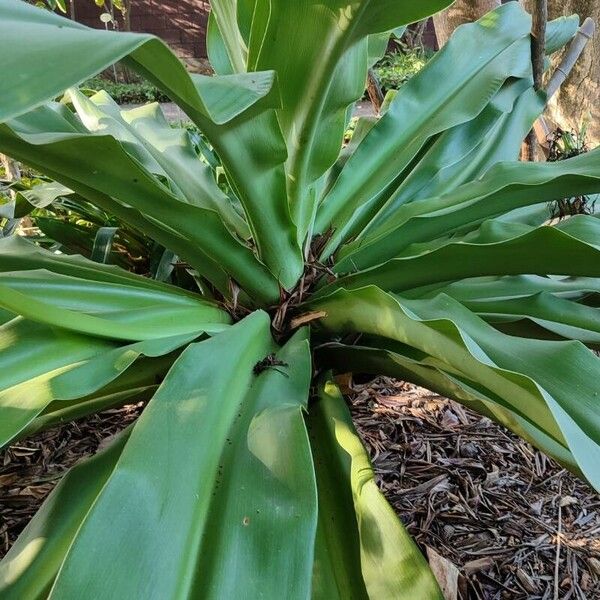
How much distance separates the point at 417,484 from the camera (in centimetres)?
91

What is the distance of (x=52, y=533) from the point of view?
580mm

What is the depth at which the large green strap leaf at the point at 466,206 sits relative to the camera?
2.70 ft

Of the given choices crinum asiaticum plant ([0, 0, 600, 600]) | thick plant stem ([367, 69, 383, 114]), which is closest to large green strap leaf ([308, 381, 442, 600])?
crinum asiaticum plant ([0, 0, 600, 600])

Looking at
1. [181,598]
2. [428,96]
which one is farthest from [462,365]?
Answer: [428,96]

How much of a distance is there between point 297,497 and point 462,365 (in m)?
0.18

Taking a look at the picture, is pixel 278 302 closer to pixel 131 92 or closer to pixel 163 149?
pixel 163 149

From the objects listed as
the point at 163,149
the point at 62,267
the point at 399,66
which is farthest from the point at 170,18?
the point at 62,267

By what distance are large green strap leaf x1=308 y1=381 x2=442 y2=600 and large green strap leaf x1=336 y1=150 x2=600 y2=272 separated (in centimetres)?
31

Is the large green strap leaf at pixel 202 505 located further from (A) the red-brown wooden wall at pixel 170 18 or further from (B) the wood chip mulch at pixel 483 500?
(A) the red-brown wooden wall at pixel 170 18

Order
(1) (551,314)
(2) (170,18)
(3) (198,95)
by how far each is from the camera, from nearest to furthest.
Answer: (3) (198,95), (1) (551,314), (2) (170,18)

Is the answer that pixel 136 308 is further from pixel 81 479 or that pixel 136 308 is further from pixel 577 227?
pixel 577 227

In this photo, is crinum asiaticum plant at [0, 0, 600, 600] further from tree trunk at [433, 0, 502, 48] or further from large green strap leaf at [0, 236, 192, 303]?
tree trunk at [433, 0, 502, 48]

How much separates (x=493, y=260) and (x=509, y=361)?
0.56ft

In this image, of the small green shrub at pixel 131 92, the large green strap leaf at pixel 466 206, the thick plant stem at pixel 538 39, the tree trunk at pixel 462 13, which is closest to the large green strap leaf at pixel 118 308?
the large green strap leaf at pixel 466 206
